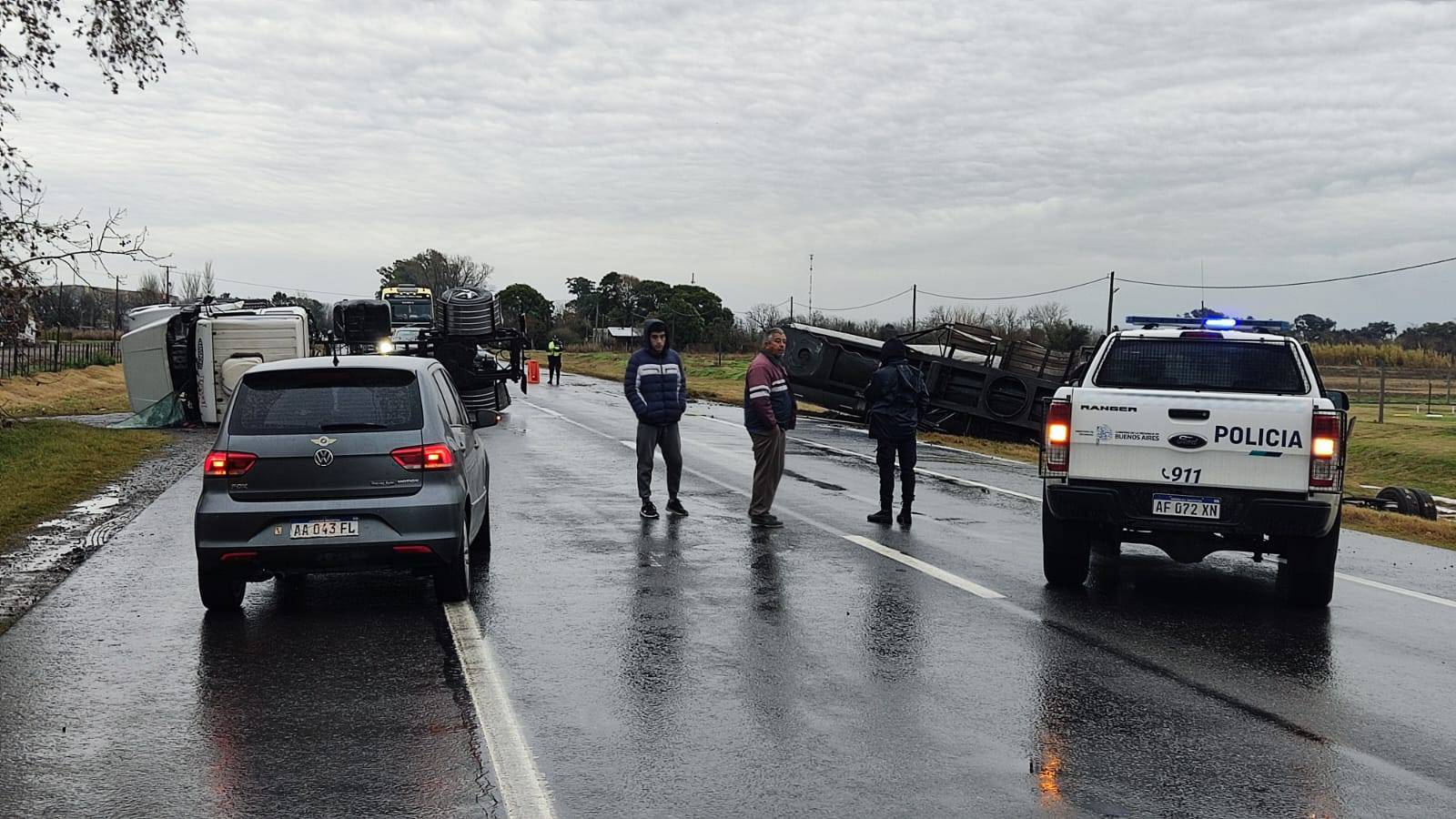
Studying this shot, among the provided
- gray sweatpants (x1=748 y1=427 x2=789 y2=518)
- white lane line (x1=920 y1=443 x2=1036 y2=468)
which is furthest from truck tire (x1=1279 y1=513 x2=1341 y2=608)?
white lane line (x1=920 y1=443 x2=1036 y2=468)

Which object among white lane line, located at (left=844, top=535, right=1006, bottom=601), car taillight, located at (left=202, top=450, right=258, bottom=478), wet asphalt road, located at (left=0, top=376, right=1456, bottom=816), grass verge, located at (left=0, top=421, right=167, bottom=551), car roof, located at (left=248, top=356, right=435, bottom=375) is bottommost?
grass verge, located at (left=0, top=421, right=167, bottom=551)

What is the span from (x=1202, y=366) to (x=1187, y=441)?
90 cm

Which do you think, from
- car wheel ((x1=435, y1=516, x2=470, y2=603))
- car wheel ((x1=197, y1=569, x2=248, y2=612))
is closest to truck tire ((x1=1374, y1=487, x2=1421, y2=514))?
car wheel ((x1=435, y1=516, x2=470, y2=603))

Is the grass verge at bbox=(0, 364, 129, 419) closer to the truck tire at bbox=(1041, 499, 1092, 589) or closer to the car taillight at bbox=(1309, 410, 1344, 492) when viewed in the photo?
the truck tire at bbox=(1041, 499, 1092, 589)

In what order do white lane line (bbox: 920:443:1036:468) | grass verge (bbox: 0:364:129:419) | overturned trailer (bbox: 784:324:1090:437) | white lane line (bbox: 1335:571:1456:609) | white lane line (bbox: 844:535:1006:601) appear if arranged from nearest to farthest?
white lane line (bbox: 844:535:1006:601)
white lane line (bbox: 1335:571:1456:609)
white lane line (bbox: 920:443:1036:468)
overturned trailer (bbox: 784:324:1090:437)
grass verge (bbox: 0:364:129:419)

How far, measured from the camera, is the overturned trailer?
26.8 metres

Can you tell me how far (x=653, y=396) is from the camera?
490 inches

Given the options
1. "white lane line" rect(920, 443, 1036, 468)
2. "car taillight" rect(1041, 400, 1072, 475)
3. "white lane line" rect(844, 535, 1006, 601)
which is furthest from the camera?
"white lane line" rect(920, 443, 1036, 468)

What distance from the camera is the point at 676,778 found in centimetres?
496

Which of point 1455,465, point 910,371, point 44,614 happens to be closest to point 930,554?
point 910,371

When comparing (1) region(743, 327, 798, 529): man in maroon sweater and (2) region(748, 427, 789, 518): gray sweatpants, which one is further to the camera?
(2) region(748, 427, 789, 518): gray sweatpants

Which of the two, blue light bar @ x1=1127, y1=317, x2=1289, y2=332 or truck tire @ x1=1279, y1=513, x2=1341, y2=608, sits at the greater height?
blue light bar @ x1=1127, y1=317, x2=1289, y2=332

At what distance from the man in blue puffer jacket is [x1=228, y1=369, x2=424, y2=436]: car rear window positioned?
14.3 feet

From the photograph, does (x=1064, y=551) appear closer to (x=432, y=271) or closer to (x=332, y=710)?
(x=332, y=710)
